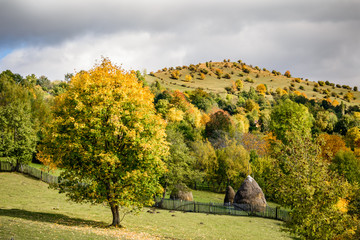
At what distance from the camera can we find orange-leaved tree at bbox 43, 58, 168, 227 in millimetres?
21094

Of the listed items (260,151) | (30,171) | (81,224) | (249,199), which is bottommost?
(249,199)

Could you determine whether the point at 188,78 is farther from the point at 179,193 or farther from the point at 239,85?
the point at 179,193

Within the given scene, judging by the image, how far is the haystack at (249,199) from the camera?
1729 inches

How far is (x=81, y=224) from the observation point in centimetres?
2291

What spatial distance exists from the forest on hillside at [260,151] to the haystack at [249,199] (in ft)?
26.7

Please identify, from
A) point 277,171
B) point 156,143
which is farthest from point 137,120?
point 277,171

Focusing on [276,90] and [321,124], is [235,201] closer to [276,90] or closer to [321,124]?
[321,124]

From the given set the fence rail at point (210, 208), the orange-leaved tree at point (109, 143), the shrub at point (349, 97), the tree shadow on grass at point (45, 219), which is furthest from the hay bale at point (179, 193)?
the shrub at point (349, 97)

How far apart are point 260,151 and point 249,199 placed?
103ft

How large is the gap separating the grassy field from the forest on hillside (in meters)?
6.44

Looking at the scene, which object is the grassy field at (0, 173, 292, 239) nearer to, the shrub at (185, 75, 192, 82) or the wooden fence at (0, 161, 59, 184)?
the wooden fence at (0, 161, 59, 184)

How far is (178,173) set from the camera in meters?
44.9

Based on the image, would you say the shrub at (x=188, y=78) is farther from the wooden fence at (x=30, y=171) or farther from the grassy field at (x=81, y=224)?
the grassy field at (x=81, y=224)

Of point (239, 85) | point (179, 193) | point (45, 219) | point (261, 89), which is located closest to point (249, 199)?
point (179, 193)
